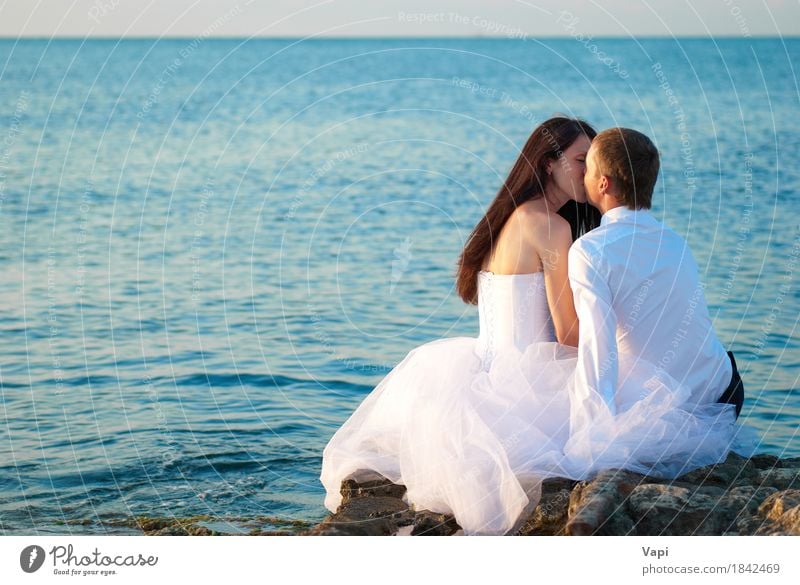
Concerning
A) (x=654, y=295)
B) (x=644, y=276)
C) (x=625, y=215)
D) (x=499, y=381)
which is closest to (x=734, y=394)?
(x=654, y=295)

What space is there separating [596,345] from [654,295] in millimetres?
595

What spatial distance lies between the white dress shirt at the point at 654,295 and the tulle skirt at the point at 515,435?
0.42ft

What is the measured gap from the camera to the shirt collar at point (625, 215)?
20.7ft

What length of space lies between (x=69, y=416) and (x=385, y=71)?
6551cm

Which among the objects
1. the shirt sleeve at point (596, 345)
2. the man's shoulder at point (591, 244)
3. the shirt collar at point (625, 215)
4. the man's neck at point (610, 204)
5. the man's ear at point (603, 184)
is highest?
the man's ear at point (603, 184)

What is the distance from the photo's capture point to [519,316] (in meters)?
6.76

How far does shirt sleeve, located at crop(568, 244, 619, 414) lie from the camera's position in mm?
5953

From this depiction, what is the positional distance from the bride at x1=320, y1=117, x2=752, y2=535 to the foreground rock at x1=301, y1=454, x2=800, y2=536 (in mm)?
103

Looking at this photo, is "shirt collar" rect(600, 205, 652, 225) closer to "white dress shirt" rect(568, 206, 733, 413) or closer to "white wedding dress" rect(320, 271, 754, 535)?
"white dress shirt" rect(568, 206, 733, 413)

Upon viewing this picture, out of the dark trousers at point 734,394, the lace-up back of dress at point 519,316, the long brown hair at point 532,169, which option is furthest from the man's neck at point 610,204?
the dark trousers at point 734,394

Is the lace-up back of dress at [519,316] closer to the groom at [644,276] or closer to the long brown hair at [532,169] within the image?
the long brown hair at [532,169]
